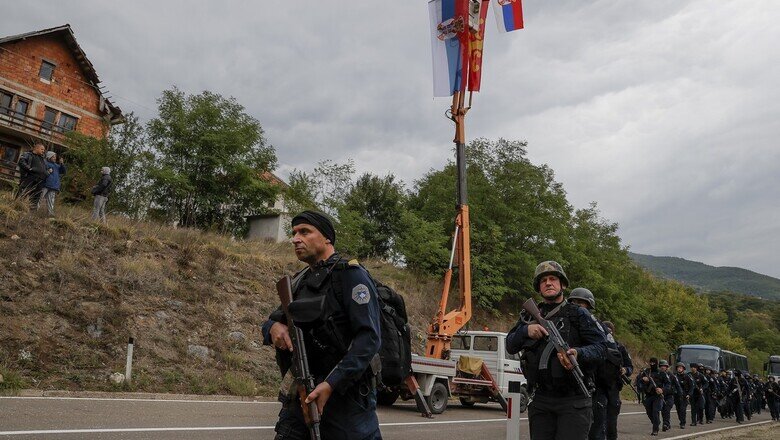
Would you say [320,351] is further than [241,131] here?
No

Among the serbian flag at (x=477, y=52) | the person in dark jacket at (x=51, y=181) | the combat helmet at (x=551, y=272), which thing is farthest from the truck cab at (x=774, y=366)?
the person in dark jacket at (x=51, y=181)

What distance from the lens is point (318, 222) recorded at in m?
2.97

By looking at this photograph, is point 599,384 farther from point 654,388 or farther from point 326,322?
point 326,322

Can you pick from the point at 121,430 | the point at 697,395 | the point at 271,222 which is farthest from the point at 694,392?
the point at 271,222

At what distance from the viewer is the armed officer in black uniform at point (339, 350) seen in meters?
2.58

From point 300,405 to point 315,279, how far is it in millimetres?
600

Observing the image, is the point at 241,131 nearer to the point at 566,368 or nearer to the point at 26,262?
the point at 26,262

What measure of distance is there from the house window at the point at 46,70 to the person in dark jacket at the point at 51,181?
2069 centimetres

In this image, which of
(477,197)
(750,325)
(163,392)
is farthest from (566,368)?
(750,325)

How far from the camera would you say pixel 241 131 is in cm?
2727

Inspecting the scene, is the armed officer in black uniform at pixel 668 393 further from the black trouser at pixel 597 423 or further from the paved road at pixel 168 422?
the black trouser at pixel 597 423

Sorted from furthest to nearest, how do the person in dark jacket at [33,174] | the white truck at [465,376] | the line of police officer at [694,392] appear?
the person in dark jacket at [33,174], the line of police officer at [694,392], the white truck at [465,376]

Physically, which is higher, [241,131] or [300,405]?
[241,131]

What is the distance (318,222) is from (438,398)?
990 cm
